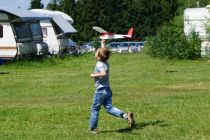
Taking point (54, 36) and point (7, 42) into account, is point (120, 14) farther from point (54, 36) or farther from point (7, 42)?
point (7, 42)

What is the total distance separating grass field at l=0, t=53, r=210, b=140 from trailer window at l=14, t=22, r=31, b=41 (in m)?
8.02

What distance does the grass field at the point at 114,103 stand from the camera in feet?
28.5

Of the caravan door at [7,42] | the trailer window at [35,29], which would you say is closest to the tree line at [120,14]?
the trailer window at [35,29]

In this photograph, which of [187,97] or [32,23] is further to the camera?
[32,23]

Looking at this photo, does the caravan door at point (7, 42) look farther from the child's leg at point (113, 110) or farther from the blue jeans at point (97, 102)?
the blue jeans at point (97, 102)

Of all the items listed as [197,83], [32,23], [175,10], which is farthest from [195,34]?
[175,10]

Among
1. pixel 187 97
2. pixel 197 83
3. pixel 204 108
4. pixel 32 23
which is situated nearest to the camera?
pixel 204 108

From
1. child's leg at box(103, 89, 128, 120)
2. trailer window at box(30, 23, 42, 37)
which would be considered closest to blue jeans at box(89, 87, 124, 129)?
child's leg at box(103, 89, 128, 120)

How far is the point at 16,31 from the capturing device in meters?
26.9

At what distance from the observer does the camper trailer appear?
30316mm

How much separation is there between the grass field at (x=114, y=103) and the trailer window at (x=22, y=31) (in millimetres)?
8018

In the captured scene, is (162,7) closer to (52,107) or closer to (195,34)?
(195,34)

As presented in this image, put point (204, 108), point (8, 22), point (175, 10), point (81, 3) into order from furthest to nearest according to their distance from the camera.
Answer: point (175, 10) → point (81, 3) → point (8, 22) → point (204, 108)

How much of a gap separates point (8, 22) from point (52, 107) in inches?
624
